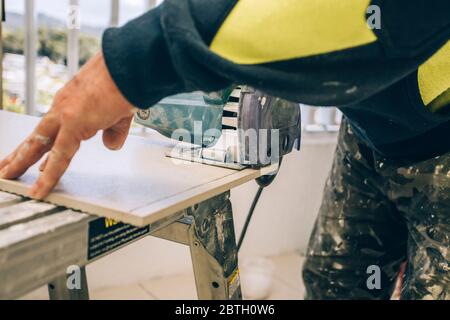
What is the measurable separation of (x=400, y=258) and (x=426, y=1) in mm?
642

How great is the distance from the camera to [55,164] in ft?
1.56

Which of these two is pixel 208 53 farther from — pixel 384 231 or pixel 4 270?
pixel 384 231

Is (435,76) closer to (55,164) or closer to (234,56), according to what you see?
(234,56)

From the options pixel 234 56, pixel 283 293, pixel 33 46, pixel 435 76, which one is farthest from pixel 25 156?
pixel 283 293

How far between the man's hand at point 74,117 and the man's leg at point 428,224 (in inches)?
21.2

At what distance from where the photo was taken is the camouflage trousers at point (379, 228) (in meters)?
0.73

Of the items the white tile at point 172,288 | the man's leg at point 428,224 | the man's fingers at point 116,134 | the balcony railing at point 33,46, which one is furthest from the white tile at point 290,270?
the man's fingers at point 116,134

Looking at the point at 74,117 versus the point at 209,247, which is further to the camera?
the point at 209,247

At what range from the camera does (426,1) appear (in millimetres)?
484

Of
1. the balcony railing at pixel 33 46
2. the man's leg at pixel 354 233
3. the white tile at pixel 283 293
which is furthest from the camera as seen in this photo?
the white tile at pixel 283 293

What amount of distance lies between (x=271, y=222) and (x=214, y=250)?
1.23 metres

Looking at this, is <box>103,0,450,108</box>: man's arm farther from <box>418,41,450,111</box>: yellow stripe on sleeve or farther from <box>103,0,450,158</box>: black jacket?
<box>418,41,450,111</box>: yellow stripe on sleeve

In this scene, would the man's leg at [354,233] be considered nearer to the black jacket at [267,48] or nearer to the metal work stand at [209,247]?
the metal work stand at [209,247]

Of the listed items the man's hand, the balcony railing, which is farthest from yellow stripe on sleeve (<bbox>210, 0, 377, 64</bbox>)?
the balcony railing
